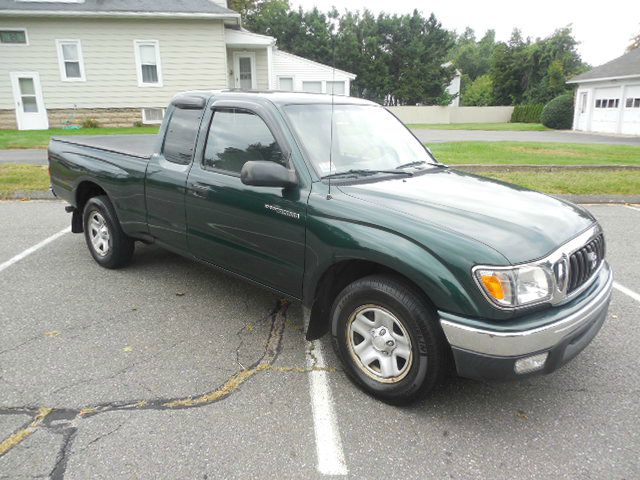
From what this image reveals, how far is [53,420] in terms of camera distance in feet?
9.11

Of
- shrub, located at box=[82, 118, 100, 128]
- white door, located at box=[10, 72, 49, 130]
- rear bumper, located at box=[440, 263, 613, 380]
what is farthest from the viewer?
shrub, located at box=[82, 118, 100, 128]

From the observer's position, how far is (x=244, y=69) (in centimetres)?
2461

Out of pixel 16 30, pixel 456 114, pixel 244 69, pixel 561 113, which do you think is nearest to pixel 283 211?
pixel 16 30

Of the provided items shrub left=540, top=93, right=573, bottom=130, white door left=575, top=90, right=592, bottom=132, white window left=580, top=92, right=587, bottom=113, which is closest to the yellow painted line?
white door left=575, top=90, right=592, bottom=132

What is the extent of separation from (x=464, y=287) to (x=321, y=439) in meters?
1.12

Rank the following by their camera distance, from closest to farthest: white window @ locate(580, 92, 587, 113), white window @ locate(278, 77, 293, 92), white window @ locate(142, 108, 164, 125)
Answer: white window @ locate(142, 108, 164, 125) → white window @ locate(278, 77, 293, 92) → white window @ locate(580, 92, 587, 113)

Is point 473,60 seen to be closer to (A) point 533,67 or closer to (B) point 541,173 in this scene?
(A) point 533,67

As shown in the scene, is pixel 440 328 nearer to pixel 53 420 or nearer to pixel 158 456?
pixel 158 456

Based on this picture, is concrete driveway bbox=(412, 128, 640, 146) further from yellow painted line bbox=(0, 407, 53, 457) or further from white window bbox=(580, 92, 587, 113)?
yellow painted line bbox=(0, 407, 53, 457)

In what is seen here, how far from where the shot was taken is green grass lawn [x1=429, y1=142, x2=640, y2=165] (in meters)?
12.6

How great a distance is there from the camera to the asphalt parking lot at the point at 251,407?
2.49m

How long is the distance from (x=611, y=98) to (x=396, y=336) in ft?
99.7

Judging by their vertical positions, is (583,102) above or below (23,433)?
above

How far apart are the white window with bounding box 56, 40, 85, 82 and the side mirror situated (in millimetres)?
20831
